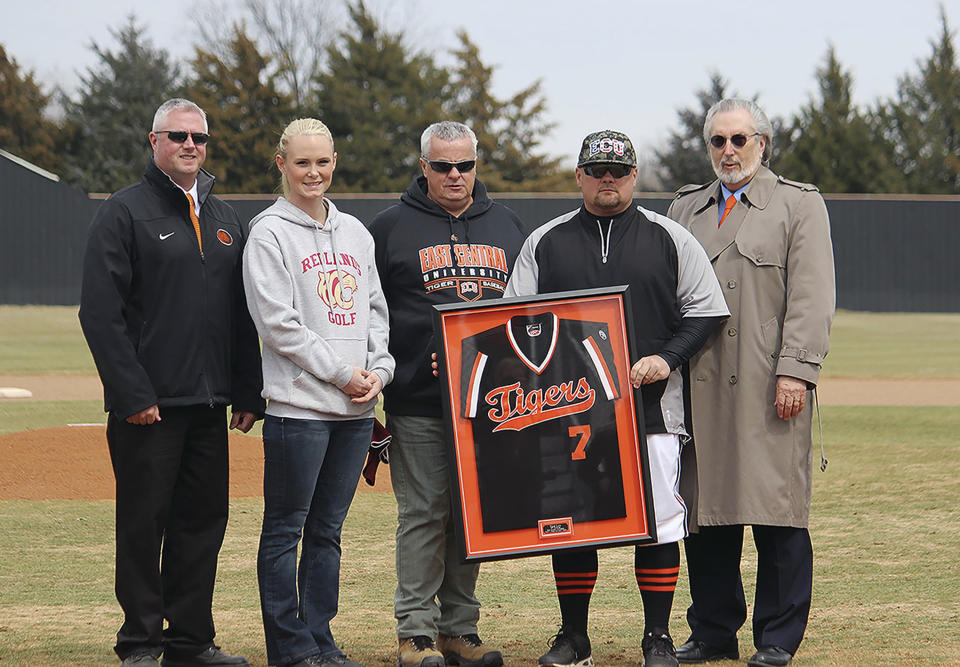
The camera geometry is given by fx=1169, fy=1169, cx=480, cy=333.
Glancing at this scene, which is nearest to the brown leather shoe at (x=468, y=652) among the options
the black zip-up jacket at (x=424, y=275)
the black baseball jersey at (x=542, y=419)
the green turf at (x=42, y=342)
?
the black baseball jersey at (x=542, y=419)

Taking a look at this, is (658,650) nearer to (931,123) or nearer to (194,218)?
(194,218)

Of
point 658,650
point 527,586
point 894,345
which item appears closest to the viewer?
point 658,650

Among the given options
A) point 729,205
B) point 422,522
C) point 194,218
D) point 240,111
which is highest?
point 240,111

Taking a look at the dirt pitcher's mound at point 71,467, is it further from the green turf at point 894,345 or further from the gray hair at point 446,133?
the green turf at point 894,345

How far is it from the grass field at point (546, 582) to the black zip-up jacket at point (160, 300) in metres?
1.18

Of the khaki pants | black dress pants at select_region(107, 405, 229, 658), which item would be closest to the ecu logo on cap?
the khaki pants

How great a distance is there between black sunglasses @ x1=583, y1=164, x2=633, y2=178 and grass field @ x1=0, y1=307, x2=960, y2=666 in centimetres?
189

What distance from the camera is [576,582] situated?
4.41 meters

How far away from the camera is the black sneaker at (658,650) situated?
4.27m

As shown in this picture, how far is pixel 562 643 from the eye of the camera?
439cm

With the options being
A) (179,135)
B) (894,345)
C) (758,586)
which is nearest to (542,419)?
(758,586)

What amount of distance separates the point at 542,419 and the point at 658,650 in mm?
953

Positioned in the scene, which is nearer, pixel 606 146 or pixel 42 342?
pixel 606 146

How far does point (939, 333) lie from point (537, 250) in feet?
81.1
